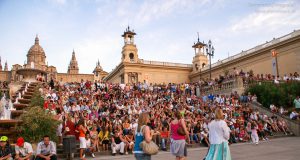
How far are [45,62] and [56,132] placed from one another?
100343mm

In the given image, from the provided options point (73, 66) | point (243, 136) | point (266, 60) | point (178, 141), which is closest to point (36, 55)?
point (73, 66)

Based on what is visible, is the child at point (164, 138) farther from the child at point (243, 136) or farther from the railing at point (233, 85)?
the railing at point (233, 85)

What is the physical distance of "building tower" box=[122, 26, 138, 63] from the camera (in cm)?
4959

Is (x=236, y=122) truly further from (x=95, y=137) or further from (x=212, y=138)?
(x=212, y=138)

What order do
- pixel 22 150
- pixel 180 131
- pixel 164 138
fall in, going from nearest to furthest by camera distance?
pixel 180 131 < pixel 22 150 < pixel 164 138

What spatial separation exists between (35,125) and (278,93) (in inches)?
829

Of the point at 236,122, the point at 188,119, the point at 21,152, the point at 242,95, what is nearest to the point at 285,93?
the point at 242,95

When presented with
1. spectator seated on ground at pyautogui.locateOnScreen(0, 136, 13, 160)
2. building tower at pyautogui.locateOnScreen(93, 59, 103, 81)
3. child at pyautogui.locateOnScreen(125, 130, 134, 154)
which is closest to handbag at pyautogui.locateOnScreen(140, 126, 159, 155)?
spectator seated on ground at pyautogui.locateOnScreen(0, 136, 13, 160)

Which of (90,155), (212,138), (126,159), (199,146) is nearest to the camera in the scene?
(212,138)

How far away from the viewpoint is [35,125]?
11578mm

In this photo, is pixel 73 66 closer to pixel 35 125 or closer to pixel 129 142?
pixel 129 142

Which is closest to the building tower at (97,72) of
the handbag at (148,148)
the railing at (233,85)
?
the railing at (233,85)

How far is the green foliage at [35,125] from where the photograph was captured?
457 inches

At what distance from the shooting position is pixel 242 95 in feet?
88.6
